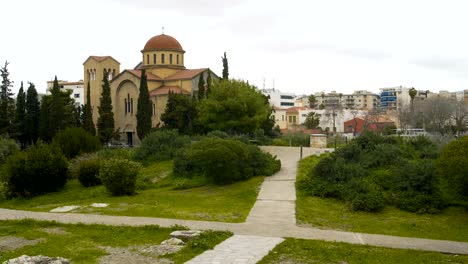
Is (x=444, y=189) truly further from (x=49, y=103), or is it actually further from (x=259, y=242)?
(x=49, y=103)

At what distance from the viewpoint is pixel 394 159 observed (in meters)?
19.8

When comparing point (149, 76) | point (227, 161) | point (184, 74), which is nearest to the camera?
point (227, 161)

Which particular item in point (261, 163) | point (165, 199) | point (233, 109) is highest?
point (233, 109)

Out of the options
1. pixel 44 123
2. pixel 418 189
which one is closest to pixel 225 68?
pixel 44 123

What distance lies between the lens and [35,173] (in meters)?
21.8

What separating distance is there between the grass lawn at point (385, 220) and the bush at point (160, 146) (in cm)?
1277

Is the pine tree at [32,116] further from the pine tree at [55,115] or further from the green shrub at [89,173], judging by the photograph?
the green shrub at [89,173]

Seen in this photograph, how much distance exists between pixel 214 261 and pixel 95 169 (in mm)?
15038

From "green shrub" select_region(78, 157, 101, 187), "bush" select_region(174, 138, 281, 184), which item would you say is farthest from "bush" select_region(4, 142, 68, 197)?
"bush" select_region(174, 138, 281, 184)

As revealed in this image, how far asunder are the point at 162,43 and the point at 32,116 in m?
15.8

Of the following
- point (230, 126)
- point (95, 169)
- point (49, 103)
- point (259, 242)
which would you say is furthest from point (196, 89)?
point (259, 242)

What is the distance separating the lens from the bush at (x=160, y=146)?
28.2 metres

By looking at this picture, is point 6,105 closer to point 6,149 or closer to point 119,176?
point 6,149

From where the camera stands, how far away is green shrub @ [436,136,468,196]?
1406 cm
